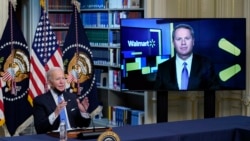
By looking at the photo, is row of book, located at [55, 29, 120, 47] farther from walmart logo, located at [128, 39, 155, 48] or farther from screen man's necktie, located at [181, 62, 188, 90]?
screen man's necktie, located at [181, 62, 188, 90]

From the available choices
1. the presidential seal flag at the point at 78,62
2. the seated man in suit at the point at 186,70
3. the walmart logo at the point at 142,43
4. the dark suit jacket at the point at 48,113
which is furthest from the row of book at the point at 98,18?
the dark suit jacket at the point at 48,113

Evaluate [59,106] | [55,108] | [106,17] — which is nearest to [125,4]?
[106,17]

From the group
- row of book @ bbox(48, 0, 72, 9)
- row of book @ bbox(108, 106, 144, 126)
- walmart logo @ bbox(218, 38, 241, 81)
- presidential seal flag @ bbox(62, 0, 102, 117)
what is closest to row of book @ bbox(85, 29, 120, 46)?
row of book @ bbox(48, 0, 72, 9)

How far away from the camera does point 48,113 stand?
484 centimetres

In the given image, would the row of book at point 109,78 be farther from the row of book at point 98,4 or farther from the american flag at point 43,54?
the american flag at point 43,54

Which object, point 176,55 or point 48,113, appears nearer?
point 48,113

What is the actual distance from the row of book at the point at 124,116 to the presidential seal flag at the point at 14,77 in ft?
5.71

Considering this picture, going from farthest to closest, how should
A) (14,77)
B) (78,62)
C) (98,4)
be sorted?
1. (98,4)
2. (78,62)
3. (14,77)

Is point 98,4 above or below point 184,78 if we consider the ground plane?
above

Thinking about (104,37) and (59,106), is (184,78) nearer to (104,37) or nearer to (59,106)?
(104,37)

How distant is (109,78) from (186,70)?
6.13ft

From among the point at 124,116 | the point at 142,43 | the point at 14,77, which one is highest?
the point at 142,43

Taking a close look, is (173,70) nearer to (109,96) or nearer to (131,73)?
(131,73)

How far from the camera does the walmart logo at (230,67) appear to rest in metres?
6.48
